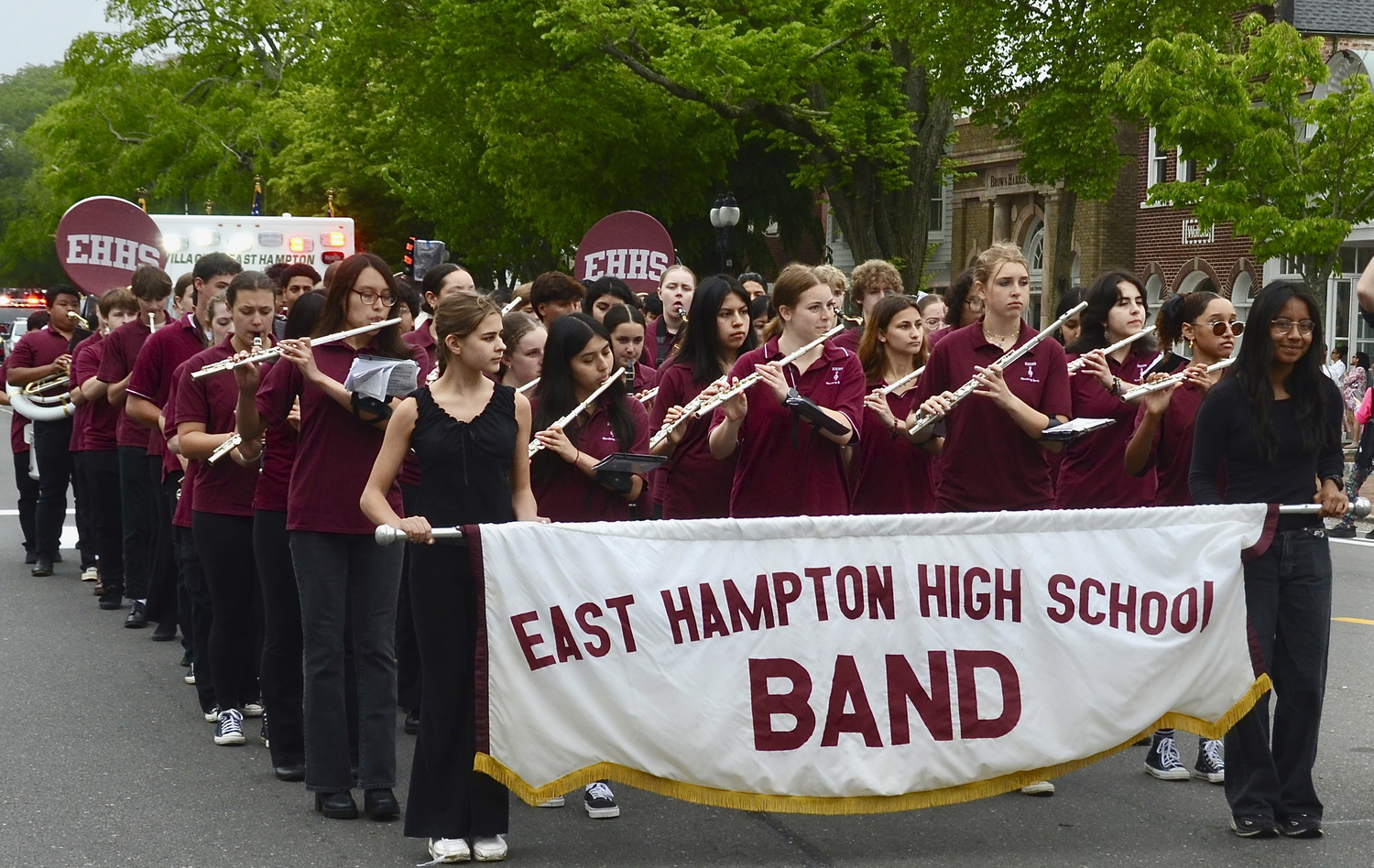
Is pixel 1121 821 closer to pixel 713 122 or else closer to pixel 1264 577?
pixel 1264 577

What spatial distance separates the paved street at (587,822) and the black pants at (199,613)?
156mm

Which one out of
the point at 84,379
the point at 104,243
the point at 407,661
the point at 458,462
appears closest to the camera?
the point at 458,462

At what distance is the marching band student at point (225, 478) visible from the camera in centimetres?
690

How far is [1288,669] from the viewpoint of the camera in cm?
577

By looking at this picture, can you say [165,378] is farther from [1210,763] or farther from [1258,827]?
[1258,827]

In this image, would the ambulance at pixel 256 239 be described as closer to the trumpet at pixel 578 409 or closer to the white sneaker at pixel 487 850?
the trumpet at pixel 578 409

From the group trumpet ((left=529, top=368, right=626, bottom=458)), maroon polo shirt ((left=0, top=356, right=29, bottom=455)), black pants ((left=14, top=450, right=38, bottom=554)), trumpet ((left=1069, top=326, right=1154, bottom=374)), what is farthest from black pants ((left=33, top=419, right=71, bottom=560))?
trumpet ((left=1069, top=326, right=1154, bottom=374))

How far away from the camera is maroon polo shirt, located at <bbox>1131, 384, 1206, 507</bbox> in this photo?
264 inches

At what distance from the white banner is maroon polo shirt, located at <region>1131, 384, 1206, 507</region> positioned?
3.42ft

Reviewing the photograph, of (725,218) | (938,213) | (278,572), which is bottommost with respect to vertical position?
(278,572)

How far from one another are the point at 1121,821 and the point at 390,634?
2686 mm

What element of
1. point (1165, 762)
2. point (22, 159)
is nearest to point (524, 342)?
point (1165, 762)

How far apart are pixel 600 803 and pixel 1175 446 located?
2.64m

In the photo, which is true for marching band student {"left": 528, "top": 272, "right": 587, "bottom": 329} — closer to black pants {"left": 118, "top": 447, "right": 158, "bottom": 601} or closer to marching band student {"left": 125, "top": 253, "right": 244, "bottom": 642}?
marching band student {"left": 125, "top": 253, "right": 244, "bottom": 642}
